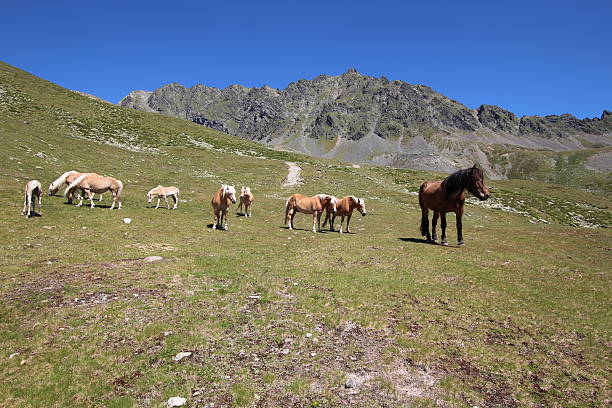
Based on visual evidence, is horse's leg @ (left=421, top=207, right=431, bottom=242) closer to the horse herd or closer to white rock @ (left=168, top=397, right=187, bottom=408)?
the horse herd

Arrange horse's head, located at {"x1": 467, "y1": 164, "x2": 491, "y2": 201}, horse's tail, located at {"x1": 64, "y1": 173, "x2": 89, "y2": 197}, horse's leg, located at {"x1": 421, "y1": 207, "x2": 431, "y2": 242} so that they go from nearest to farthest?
horse's head, located at {"x1": 467, "y1": 164, "x2": 491, "y2": 201} < horse's leg, located at {"x1": 421, "y1": 207, "x2": 431, "y2": 242} < horse's tail, located at {"x1": 64, "y1": 173, "x2": 89, "y2": 197}

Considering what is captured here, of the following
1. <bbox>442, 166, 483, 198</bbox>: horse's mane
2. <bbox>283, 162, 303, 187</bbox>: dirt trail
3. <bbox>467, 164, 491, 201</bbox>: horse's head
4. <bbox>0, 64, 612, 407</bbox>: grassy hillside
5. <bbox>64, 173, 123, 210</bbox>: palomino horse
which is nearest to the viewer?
<bbox>0, 64, 612, 407</bbox>: grassy hillside

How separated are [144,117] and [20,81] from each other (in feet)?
84.5

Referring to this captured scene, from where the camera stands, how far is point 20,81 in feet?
239

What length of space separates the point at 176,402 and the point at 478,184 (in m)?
17.5

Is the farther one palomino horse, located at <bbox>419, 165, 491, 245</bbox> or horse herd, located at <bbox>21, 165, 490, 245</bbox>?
horse herd, located at <bbox>21, 165, 490, 245</bbox>

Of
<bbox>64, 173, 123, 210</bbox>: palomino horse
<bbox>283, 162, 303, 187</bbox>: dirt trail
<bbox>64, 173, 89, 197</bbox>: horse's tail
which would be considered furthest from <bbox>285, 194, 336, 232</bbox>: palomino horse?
<bbox>283, 162, 303, 187</bbox>: dirt trail

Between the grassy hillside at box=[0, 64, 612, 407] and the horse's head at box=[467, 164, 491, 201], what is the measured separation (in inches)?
131

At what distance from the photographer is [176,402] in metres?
5.56

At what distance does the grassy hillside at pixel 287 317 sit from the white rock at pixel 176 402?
0.18m

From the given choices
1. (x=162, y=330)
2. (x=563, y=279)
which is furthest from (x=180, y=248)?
(x=563, y=279)

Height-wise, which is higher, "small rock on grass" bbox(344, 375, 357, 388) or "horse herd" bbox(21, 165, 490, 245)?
"horse herd" bbox(21, 165, 490, 245)

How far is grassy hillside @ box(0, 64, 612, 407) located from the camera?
239 inches

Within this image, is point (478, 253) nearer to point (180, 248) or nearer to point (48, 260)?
point (180, 248)
